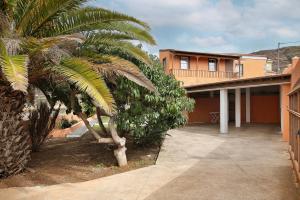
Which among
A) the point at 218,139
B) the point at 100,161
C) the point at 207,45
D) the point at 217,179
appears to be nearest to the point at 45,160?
the point at 100,161

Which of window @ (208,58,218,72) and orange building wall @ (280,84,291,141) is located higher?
window @ (208,58,218,72)

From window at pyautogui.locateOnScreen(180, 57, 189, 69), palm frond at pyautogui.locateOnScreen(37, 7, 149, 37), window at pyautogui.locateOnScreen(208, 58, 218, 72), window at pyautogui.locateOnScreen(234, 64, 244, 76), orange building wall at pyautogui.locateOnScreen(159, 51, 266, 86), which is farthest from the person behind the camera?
window at pyautogui.locateOnScreen(234, 64, 244, 76)

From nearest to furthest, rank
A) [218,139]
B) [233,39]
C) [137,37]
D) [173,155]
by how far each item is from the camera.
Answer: [137,37]
[173,155]
[218,139]
[233,39]

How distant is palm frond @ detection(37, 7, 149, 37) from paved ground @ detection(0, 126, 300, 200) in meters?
3.93

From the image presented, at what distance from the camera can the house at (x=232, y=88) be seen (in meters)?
17.0

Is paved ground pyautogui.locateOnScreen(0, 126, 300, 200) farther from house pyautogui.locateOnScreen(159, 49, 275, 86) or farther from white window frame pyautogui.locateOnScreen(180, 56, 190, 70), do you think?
white window frame pyautogui.locateOnScreen(180, 56, 190, 70)

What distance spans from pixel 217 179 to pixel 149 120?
3171 millimetres

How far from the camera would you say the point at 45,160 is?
11328mm

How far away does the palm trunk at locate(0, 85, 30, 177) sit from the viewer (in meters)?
8.23

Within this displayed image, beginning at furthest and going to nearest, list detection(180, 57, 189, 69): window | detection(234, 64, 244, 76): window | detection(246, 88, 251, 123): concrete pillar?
detection(234, 64, 244, 76): window → detection(180, 57, 189, 69): window → detection(246, 88, 251, 123): concrete pillar

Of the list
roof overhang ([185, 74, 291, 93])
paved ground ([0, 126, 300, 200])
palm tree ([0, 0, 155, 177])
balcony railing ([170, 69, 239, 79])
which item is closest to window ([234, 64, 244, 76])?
balcony railing ([170, 69, 239, 79])

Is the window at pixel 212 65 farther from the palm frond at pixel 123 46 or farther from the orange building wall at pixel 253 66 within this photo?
the palm frond at pixel 123 46

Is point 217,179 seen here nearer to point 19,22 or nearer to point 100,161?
point 100,161

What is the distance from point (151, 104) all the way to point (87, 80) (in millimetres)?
3662
